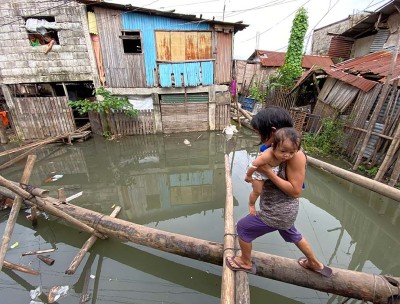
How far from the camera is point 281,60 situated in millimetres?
21188

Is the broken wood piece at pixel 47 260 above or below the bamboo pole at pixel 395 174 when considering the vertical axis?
below

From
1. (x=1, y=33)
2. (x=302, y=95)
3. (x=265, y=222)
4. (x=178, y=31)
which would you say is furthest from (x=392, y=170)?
(x=1, y=33)

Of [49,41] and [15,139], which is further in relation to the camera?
[15,139]

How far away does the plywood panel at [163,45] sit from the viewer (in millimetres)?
10203

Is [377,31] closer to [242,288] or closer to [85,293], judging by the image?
[242,288]

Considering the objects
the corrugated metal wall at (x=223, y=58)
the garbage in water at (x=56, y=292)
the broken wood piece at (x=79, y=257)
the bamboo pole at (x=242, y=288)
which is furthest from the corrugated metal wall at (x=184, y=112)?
the bamboo pole at (x=242, y=288)

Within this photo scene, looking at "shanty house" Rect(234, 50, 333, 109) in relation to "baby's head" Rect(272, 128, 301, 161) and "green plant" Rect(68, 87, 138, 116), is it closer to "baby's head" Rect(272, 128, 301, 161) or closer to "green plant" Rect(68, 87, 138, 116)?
"green plant" Rect(68, 87, 138, 116)

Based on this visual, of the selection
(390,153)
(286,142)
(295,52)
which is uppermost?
(295,52)

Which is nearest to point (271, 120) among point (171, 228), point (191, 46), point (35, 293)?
point (171, 228)

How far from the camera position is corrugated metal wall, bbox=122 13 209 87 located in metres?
9.88

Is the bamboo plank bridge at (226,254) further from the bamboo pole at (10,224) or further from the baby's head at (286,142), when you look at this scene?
the baby's head at (286,142)

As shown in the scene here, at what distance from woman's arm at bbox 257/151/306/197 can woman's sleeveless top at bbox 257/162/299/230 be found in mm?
101

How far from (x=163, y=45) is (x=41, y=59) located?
18.6 feet

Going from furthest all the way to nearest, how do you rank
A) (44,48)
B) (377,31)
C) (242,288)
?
(377,31), (44,48), (242,288)
